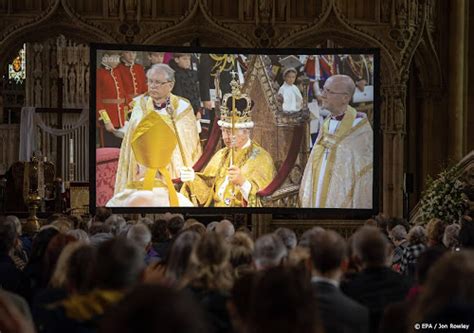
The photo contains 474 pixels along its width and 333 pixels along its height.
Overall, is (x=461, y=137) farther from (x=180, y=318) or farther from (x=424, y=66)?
(x=180, y=318)

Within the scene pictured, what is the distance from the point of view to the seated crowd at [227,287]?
290 cm

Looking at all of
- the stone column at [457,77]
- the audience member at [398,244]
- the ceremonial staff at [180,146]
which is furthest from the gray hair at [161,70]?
the stone column at [457,77]

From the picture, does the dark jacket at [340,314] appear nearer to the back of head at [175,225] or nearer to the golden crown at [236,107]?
the back of head at [175,225]

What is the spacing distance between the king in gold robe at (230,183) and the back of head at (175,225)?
6.09 m

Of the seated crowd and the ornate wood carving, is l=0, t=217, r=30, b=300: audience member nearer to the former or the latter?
the seated crowd

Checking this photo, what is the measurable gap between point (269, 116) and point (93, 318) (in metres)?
11.7

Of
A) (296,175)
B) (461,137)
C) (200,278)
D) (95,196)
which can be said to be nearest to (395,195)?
(461,137)

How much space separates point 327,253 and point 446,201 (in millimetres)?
9852

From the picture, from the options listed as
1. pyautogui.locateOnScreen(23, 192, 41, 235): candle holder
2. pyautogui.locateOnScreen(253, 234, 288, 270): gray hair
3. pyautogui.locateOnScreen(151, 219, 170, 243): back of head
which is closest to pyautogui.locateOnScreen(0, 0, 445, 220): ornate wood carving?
pyautogui.locateOnScreen(23, 192, 41, 235): candle holder

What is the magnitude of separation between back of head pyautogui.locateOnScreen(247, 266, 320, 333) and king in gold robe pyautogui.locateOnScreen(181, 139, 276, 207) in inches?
487

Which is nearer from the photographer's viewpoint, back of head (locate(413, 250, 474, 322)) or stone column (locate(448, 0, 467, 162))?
back of head (locate(413, 250, 474, 322))

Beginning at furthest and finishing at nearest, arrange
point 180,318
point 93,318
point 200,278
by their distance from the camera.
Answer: point 200,278
point 93,318
point 180,318

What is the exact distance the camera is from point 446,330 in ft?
12.6

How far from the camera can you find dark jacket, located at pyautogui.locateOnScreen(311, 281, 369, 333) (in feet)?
14.8
